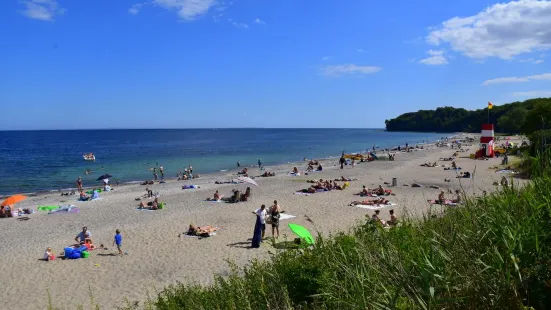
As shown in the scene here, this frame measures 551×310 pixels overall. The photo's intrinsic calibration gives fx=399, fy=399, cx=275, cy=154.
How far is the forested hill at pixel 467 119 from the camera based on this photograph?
234 feet

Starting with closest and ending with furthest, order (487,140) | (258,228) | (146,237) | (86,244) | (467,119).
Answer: (258,228) → (86,244) → (146,237) → (487,140) → (467,119)

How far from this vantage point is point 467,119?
134125 millimetres

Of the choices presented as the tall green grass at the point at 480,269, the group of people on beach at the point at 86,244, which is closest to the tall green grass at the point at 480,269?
the tall green grass at the point at 480,269

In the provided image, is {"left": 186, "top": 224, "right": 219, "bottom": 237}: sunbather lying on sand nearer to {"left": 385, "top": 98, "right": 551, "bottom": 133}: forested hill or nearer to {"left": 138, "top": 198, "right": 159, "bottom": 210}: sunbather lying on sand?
{"left": 138, "top": 198, "right": 159, "bottom": 210}: sunbather lying on sand

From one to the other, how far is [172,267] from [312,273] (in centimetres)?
710

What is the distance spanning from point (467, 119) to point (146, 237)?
139 metres

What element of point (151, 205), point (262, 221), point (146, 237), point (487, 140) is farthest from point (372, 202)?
point (487, 140)

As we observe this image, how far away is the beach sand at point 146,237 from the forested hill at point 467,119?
3078 centimetres

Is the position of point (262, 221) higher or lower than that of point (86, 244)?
higher

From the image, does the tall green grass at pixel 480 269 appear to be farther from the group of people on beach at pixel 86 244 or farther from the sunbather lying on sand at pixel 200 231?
the sunbather lying on sand at pixel 200 231

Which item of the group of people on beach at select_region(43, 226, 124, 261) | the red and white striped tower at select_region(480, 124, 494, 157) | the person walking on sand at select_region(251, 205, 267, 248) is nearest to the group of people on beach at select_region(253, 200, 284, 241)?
the person walking on sand at select_region(251, 205, 267, 248)

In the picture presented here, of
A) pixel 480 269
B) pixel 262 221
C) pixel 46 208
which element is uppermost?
pixel 480 269

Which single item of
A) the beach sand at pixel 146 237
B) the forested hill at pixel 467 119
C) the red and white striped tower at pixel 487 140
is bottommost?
the beach sand at pixel 146 237

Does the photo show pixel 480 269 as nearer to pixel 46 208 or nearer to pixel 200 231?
pixel 200 231
